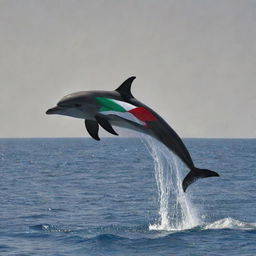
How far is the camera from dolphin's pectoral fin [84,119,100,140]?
53.2 feet

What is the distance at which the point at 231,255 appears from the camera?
70.4 feet

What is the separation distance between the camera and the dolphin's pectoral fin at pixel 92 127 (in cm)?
1620

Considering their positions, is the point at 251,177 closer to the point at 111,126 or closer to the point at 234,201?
the point at 234,201

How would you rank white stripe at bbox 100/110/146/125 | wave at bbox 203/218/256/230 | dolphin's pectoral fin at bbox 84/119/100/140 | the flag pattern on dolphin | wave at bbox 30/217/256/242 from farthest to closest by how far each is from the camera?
wave at bbox 203/218/256/230 < wave at bbox 30/217/256/242 < dolphin's pectoral fin at bbox 84/119/100/140 < white stripe at bbox 100/110/146/125 < the flag pattern on dolphin

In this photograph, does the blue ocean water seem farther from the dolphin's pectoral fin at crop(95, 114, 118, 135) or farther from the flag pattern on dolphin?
the dolphin's pectoral fin at crop(95, 114, 118, 135)

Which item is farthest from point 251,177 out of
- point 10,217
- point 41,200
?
point 10,217

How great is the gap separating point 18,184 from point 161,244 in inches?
1147

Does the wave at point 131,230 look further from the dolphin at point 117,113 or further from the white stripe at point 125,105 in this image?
the white stripe at point 125,105

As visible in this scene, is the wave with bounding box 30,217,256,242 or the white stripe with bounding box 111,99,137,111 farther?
the wave with bounding box 30,217,256,242

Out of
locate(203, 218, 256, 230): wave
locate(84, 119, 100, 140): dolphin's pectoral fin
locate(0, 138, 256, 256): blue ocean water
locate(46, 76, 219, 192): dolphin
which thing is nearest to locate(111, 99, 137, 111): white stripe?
locate(46, 76, 219, 192): dolphin

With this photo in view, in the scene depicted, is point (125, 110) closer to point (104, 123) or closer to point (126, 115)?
point (126, 115)

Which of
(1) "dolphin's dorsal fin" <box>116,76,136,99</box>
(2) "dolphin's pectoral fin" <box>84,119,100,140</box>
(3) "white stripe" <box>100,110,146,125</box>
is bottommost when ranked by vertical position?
(2) "dolphin's pectoral fin" <box>84,119,100,140</box>

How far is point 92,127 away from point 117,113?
2.21ft

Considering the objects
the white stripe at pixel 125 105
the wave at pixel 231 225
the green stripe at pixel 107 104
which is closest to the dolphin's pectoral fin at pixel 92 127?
the green stripe at pixel 107 104
